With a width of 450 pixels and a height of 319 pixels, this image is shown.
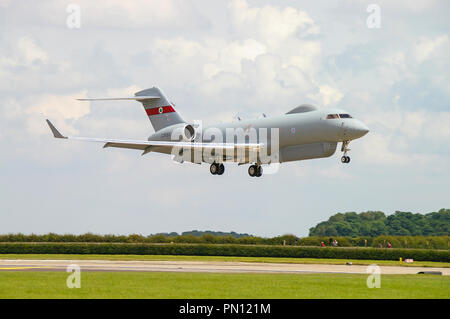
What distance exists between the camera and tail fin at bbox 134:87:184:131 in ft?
199

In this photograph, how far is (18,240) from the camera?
68.6m

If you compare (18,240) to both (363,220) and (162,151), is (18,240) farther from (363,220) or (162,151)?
(363,220)

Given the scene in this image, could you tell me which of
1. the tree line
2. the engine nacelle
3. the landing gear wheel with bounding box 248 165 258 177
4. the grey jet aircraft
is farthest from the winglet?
the tree line

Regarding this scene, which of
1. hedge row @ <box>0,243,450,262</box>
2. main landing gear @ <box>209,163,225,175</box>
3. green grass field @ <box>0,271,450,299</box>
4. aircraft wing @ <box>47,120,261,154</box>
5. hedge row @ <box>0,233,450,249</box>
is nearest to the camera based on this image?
green grass field @ <box>0,271,450,299</box>

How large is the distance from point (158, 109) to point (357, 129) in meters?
20.7

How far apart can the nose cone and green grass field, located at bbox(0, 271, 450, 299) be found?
45.9 ft

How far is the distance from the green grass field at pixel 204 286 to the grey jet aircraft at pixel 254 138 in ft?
47.6

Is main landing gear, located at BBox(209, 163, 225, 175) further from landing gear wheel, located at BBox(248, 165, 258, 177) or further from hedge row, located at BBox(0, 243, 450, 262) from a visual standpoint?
hedge row, located at BBox(0, 243, 450, 262)

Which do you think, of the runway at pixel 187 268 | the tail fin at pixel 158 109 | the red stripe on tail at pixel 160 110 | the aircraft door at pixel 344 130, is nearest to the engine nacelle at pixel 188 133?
the tail fin at pixel 158 109

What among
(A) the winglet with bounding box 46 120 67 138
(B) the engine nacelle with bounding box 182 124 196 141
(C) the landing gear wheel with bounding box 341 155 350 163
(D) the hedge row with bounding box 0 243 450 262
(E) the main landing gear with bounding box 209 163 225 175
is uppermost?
(B) the engine nacelle with bounding box 182 124 196 141
